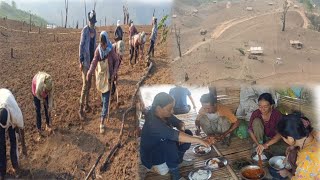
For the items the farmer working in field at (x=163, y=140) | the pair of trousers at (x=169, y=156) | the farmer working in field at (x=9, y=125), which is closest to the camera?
the farmer working in field at (x=163, y=140)

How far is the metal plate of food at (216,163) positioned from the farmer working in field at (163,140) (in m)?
0.34

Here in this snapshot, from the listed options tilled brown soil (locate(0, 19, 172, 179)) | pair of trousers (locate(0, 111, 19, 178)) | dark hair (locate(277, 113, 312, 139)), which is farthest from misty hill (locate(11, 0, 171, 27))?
dark hair (locate(277, 113, 312, 139))

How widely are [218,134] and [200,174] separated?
742 mm

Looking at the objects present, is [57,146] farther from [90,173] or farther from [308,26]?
[308,26]

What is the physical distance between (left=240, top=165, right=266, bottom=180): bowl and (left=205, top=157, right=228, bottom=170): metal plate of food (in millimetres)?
243

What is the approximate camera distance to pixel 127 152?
5.01 m

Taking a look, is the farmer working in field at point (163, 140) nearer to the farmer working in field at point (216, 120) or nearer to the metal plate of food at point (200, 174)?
the metal plate of food at point (200, 174)

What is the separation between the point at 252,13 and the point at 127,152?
130 feet

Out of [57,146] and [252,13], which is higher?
[252,13]

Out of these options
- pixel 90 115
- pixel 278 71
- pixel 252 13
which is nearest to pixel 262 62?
pixel 278 71

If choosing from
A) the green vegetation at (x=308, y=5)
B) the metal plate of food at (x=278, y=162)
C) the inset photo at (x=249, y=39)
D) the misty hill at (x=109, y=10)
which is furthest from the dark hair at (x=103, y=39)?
the green vegetation at (x=308, y=5)

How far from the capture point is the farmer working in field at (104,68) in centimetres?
547

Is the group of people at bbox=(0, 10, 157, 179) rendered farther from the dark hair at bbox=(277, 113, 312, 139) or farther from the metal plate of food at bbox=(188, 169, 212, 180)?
the dark hair at bbox=(277, 113, 312, 139)

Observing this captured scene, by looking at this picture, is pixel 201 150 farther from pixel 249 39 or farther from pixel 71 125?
→ pixel 249 39
